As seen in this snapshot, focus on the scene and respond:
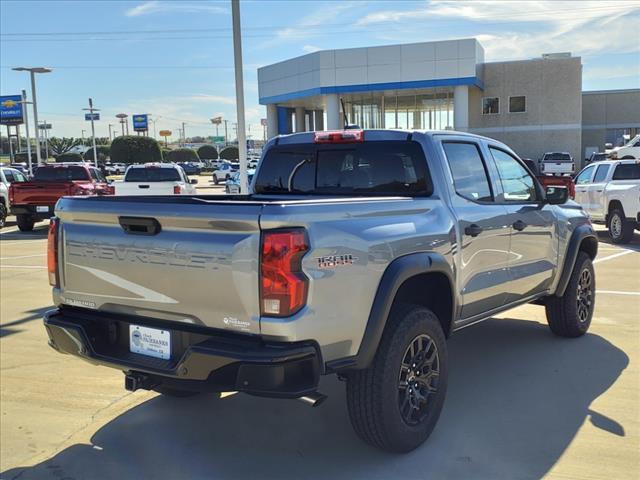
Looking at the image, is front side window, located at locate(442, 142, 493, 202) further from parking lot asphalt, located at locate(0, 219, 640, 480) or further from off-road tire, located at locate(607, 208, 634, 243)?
off-road tire, located at locate(607, 208, 634, 243)

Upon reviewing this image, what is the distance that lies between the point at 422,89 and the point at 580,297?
3211 cm

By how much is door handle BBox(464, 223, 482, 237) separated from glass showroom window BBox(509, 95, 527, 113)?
3605 cm

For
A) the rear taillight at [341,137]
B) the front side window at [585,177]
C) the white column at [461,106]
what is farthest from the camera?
the white column at [461,106]

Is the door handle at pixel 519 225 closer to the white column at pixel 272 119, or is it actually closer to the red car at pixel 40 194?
the red car at pixel 40 194

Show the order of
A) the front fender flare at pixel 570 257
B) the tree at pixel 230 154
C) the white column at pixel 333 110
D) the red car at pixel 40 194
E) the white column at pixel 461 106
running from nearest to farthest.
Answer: the front fender flare at pixel 570 257
the red car at pixel 40 194
the white column at pixel 461 106
the white column at pixel 333 110
the tree at pixel 230 154

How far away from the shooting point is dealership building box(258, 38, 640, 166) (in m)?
34.3

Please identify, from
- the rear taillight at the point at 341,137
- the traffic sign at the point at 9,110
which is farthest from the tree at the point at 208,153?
the rear taillight at the point at 341,137

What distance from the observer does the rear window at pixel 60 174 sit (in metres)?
17.4

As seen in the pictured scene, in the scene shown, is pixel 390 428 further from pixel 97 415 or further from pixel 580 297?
pixel 580 297

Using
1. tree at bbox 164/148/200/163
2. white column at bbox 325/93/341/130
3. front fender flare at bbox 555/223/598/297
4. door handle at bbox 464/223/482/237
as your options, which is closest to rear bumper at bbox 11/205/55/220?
front fender flare at bbox 555/223/598/297

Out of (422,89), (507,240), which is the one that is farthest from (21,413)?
(422,89)

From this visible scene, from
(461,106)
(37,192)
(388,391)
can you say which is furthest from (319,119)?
(388,391)

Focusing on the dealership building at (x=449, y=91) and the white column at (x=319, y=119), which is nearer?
the dealership building at (x=449, y=91)

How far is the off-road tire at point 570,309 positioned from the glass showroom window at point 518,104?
34107 millimetres
